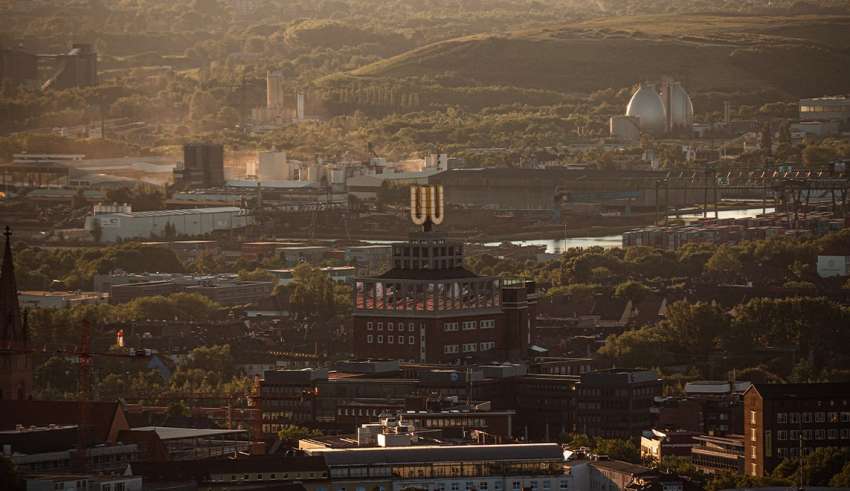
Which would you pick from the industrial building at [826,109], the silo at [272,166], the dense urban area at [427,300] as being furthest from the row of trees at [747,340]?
the industrial building at [826,109]

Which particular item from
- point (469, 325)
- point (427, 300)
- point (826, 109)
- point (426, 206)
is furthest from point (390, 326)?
point (826, 109)

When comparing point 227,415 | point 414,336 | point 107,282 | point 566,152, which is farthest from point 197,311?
point 566,152

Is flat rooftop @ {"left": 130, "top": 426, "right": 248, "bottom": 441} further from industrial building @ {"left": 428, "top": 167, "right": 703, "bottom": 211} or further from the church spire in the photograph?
industrial building @ {"left": 428, "top": 167, "right": 703, "bottom": 211}

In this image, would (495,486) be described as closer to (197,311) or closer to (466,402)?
(466,402)

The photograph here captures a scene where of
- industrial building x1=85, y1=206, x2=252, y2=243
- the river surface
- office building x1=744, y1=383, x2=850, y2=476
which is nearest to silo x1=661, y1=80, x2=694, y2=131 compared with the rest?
the river surface

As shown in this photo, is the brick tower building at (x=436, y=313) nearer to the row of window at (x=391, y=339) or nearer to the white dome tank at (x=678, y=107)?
the row of window at (x=391, y=339)
